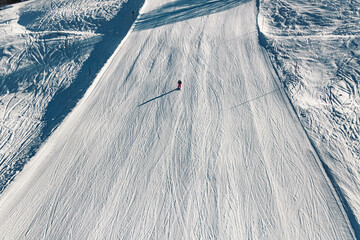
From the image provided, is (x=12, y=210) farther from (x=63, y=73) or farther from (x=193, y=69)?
(x=193, y=69)

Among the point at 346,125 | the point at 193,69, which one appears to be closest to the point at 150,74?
the point at 193,69

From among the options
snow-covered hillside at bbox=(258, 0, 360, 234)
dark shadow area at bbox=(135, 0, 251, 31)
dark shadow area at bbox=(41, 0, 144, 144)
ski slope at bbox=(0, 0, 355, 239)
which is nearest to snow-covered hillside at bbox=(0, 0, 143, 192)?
dark shadow area at bbox=(41, 0, 144, 144)

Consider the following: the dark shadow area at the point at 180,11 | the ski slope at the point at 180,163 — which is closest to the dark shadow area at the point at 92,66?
the ski slope at the point at 180,163

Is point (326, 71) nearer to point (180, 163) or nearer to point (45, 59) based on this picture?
point (180, 163)

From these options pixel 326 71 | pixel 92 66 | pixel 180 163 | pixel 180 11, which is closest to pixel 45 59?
pixel 92 66

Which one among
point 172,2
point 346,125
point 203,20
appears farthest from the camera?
point 172,2

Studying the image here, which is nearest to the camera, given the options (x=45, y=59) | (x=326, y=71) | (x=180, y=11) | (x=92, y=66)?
(x=326, y=71)
